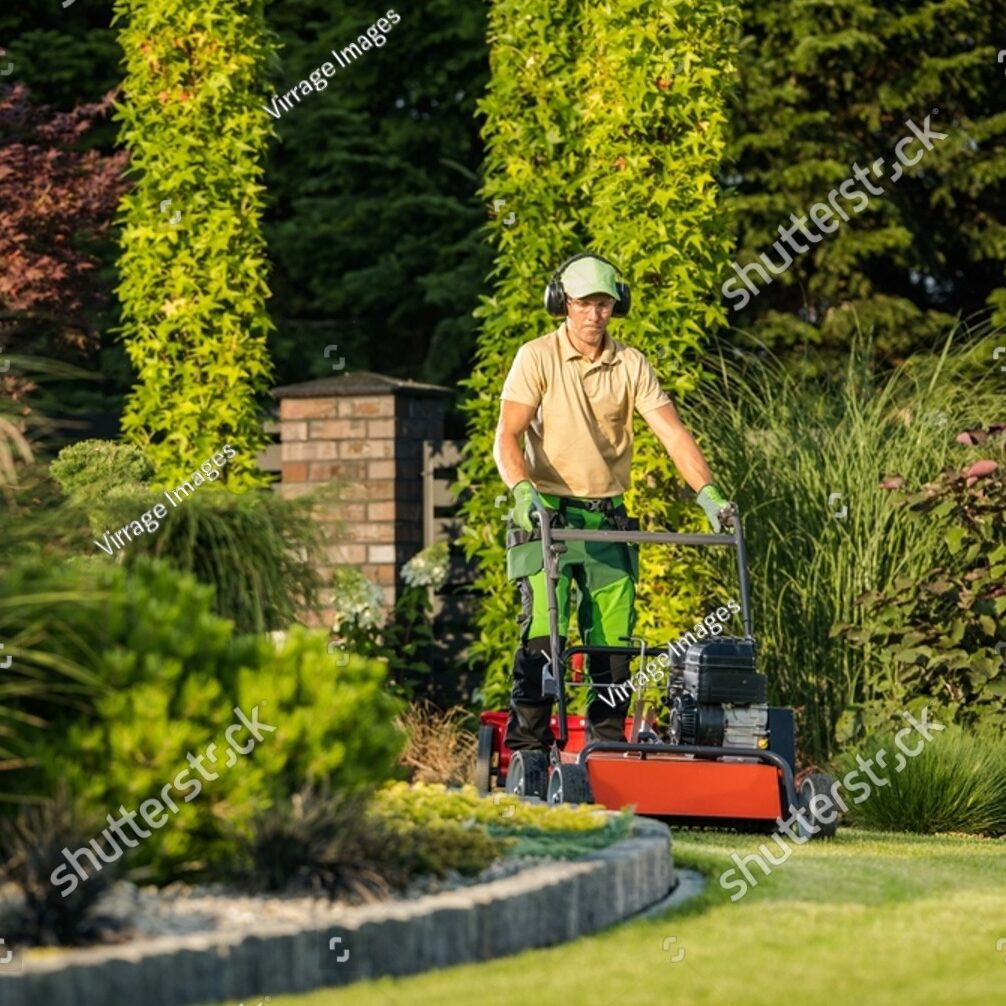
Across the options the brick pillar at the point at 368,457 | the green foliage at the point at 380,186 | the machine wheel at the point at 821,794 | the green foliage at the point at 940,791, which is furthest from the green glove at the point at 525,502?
the green foliage at the point at 380,186

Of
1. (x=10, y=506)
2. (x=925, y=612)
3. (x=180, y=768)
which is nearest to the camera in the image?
(x=180, y=768)

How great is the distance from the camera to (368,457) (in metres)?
11.6

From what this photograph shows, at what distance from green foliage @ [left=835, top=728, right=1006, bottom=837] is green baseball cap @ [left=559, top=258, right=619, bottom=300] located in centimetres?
212

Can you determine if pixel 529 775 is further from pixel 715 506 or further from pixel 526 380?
pixel 526 380

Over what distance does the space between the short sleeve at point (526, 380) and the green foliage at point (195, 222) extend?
3.63 metres

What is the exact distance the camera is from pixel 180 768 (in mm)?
4965

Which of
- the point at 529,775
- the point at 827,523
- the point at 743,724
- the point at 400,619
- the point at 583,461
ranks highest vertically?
the point at 583,461

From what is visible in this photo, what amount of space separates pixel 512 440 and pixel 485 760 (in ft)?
4.20

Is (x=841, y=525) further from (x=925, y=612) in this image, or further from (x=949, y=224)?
(x=949, y=224)

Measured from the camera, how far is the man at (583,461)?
7871mm

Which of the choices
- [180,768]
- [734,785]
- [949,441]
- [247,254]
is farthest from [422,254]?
[180,768]

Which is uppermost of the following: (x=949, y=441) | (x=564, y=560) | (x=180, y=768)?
(x=949, y=441)

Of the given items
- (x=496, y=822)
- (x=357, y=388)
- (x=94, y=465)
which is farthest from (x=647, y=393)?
(x=357, y=388)

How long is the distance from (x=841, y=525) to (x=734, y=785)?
9.08 feet
